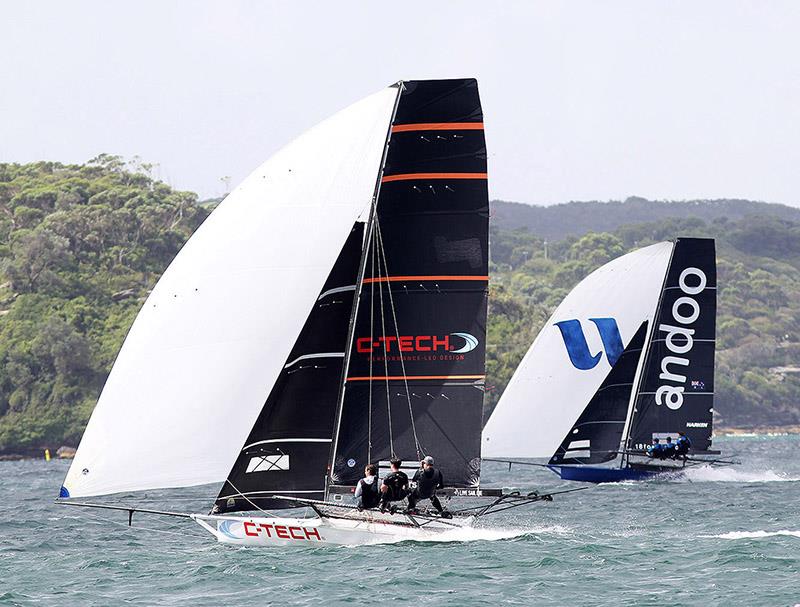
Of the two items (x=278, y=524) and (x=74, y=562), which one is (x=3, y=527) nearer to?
(x=74, y=562)

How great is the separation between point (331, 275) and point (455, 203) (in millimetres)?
2023

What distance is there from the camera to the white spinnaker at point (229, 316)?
17.9 meters

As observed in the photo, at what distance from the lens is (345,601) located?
627 inches

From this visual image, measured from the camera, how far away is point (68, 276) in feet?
302

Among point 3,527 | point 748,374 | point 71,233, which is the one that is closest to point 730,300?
point 748,374

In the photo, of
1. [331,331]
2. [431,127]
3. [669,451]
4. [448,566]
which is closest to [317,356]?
[331,331]

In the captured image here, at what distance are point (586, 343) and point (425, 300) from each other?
15.6 metres

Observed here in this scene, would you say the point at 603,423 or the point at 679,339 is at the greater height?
the point at 679,339

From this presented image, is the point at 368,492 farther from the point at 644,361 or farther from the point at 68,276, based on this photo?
the point at 68,276

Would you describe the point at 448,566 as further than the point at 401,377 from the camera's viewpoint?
No

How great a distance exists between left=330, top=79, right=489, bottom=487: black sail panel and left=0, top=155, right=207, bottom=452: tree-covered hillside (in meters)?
64.2

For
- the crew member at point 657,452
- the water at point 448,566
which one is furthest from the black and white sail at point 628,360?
the water at point 448,566

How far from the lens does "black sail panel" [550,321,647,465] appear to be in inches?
1366

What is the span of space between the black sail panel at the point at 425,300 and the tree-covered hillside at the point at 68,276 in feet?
211
